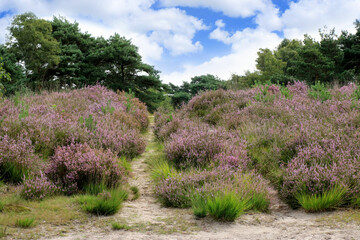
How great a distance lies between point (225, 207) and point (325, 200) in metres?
1.50

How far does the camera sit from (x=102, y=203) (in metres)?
4.21

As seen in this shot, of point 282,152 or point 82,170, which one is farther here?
point 282,152

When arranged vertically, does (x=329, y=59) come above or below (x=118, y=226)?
Result: above

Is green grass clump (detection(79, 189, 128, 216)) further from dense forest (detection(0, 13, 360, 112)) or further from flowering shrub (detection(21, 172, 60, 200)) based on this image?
dense forest (detection(0, 13, 360, 112))

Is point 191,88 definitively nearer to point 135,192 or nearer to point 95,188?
point 135,192

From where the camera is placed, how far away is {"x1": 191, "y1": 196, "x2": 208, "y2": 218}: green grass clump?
4.01 m

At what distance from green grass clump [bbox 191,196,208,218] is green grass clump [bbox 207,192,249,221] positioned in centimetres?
8

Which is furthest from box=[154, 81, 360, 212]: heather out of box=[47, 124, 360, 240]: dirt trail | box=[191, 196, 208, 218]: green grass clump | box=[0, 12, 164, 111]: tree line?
box=[0, 12, 164, 111]: tree line

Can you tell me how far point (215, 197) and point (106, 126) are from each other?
4784mm

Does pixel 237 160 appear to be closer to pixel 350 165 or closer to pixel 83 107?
pixel 350 165

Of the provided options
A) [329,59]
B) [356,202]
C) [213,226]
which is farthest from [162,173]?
[329,59]

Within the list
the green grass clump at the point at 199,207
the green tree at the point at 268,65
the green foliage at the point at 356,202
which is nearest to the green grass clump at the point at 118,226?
the green grass clump at the point at 199,207

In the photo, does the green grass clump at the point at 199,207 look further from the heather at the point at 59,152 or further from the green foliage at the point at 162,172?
the heather at the point at 59,152

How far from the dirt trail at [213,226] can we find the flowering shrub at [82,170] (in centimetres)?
78
